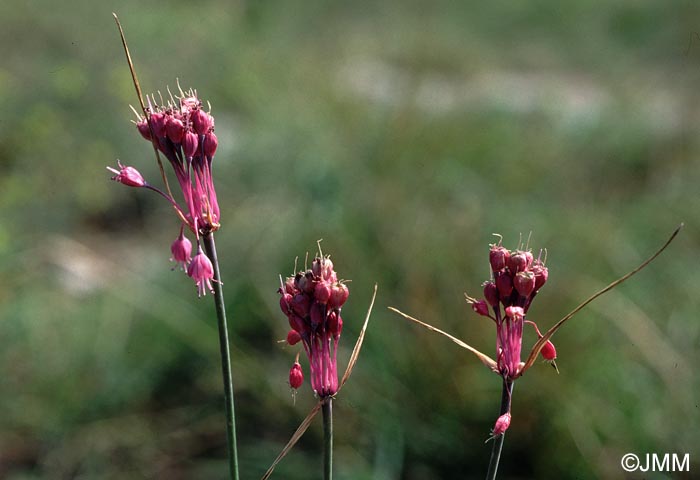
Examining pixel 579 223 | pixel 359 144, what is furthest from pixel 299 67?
pixel 579 223

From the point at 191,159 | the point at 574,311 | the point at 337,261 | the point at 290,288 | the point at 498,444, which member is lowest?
the point at 498,444

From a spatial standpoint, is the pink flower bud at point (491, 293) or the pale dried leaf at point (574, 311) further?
the pink flower bud at point (491, 293)

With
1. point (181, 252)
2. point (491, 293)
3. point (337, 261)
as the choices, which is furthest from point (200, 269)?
point (337, 261)

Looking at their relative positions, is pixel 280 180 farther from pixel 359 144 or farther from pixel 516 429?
pixel 516 429

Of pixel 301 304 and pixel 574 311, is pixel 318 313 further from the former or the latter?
pixel 574 311

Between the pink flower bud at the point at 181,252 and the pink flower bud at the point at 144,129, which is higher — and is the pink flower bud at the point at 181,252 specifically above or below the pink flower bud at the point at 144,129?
below

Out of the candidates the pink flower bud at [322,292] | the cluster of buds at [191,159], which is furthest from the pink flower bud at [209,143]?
the pink flower bud at [322,292]

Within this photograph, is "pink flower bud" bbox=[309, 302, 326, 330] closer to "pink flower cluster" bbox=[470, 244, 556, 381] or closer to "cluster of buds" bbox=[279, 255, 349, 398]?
"cluster of buds" bbox=[279, 255, 349, 398]

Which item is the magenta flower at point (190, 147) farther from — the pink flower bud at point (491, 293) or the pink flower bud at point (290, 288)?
the pink flower bud at point (491, 293)
